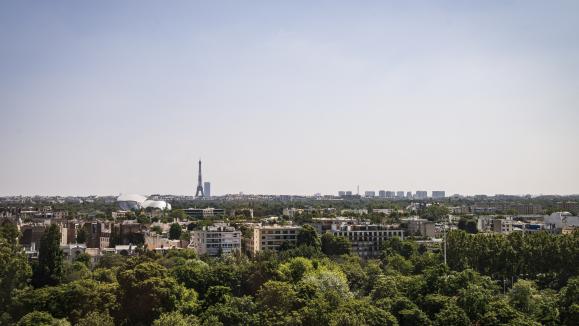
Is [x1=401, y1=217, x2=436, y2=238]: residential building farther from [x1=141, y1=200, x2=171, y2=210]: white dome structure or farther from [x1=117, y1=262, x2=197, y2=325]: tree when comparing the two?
[x1=141, y1=200, x2=171, y2=210]: white dome structure

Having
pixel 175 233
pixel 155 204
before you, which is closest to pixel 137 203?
pixel 155 204

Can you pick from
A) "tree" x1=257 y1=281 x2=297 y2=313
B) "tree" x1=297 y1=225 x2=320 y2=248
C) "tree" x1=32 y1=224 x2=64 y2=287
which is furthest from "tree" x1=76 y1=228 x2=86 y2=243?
"tree" x1=257 y1=281 x2=297 y2=313

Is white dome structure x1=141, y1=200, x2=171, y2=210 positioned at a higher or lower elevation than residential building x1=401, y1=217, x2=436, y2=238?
higher

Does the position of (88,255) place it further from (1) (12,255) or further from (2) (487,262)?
(2) (487,262)

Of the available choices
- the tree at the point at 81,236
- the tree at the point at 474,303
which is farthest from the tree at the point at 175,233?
the tree at the point at 474,303

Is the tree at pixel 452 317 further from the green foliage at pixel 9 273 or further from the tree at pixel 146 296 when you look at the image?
the green foliage at pixel 9 273

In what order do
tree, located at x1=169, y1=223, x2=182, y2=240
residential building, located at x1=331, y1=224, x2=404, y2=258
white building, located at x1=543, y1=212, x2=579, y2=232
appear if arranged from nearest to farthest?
residential building, located at x1=331, y1=224, x2=404, y2=258, tree, located at x1=169, y1=223, x2=182, y2=240, white building, located at x1=543, y1=212, x2=579, y2=232

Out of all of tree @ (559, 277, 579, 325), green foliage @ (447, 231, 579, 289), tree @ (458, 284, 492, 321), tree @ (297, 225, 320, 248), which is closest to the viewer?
tree @ (559, 277, 579, 325)
